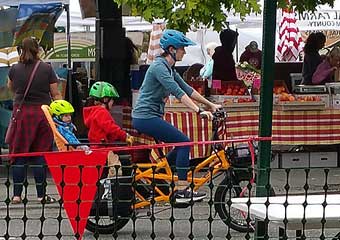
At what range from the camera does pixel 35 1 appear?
40.9ft

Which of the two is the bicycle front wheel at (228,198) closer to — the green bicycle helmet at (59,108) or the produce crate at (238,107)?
the green bicycle helmet at (59,108)

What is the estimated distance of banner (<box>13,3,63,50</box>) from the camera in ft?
41.3

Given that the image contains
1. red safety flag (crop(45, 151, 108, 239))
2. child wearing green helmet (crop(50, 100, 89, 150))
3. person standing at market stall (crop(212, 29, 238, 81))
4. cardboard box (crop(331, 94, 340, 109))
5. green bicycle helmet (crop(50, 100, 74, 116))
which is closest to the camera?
red safety flag (crop(45, 151, 108, 239))

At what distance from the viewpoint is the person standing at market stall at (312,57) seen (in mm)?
14070

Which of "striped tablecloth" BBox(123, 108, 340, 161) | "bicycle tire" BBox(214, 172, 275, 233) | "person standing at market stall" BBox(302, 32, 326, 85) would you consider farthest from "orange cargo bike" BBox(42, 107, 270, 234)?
"person standing at market stall" BBox(302, 32, 326, 85)

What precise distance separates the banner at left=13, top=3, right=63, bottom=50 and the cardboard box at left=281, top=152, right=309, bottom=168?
3.58m

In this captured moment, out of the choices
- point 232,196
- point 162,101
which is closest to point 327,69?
point 162,101

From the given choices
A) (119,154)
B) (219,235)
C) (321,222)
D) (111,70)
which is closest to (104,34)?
(111,70)

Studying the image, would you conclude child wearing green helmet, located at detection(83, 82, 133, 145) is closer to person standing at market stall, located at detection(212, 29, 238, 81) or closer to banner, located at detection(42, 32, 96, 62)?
person standing at market stall, located at detection(212, 29, 238, 81)

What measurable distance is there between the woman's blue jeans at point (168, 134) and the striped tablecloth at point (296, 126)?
11.1 ft

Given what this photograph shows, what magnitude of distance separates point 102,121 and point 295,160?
399 cm

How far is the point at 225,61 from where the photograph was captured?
13.7m

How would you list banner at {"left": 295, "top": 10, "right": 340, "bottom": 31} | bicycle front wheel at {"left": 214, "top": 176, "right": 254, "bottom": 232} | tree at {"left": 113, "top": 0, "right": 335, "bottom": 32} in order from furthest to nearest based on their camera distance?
1. banner at {"left": 295, "top": 10, "right": 340, "bottom": 31}
2. tree at {"left": 113, "top": 0, "right": 335, "bottom": 32}
3. bicycle front wheel at {"left": 214, "top": 176, "right": 254, "bottom": 232}

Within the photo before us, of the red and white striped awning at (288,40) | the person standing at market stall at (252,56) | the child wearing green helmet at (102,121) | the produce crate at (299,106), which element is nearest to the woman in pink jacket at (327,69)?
the produce crate at (299,106)
